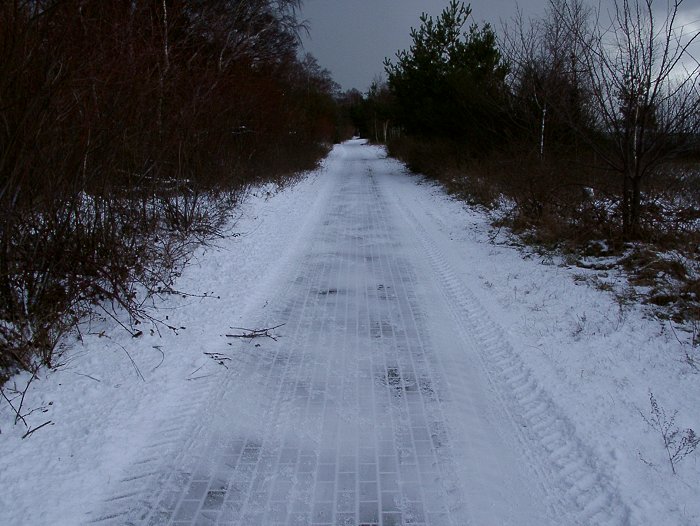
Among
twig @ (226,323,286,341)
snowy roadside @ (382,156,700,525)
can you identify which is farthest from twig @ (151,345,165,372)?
snowy roadside @ (382,156,700,525)

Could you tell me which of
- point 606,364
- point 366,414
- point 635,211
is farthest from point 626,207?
point 366,414

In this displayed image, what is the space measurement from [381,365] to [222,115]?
8.25 meters

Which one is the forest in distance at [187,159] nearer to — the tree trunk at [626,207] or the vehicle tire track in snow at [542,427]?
the tree trunk at [626,207]

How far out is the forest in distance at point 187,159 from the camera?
4.47m

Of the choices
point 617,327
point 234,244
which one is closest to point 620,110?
point 617,327

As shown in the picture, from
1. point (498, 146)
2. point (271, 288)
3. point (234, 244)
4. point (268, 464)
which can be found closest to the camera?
point (268, 464)

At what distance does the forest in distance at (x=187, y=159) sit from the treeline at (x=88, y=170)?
0.8 inches

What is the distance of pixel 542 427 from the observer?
377cm

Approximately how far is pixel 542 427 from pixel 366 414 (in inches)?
49.1

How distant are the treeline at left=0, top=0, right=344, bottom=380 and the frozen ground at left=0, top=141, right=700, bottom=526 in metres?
0.46

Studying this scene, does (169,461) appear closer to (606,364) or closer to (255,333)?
(255,333)

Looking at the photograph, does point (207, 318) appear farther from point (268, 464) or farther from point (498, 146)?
point (498, 146)

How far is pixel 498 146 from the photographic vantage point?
59.1 ft

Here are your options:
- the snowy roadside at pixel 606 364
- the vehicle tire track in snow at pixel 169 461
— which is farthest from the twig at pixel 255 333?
the snowy roadside at pixel 606 364
